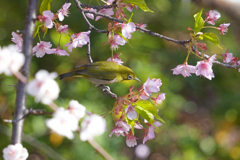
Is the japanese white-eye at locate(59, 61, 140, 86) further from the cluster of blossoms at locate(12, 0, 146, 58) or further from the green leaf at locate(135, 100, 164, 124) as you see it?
the green leaf at locate(135, 100, 164, 124)

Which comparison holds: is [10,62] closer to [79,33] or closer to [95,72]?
[79,33]

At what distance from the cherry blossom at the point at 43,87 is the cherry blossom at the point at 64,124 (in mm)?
28

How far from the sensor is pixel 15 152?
1.19 feet

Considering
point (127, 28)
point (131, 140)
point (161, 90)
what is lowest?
point (161, 90)

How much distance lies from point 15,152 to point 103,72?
0.44m

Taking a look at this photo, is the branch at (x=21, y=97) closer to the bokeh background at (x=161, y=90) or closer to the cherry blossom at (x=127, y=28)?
the cherry blossom at (x=127, y=28)

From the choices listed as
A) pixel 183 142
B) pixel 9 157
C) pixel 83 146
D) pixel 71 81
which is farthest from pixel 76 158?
pixel 9 157

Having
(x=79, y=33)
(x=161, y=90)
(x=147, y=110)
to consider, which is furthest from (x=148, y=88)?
(x=161, y=90)

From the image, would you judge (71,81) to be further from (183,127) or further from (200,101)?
(200,101)

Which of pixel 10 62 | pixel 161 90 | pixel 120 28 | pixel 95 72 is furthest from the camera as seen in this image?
pixel 161 90

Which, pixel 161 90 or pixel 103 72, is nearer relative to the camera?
pixel 103 72

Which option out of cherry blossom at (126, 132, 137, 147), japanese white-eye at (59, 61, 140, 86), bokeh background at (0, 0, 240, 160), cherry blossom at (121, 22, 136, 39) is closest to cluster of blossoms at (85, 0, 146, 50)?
cherry blossom at (121, 22, 136, 39)

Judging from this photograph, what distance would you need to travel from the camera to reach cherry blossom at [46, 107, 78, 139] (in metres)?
0.32

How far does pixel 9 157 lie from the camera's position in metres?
0.39
